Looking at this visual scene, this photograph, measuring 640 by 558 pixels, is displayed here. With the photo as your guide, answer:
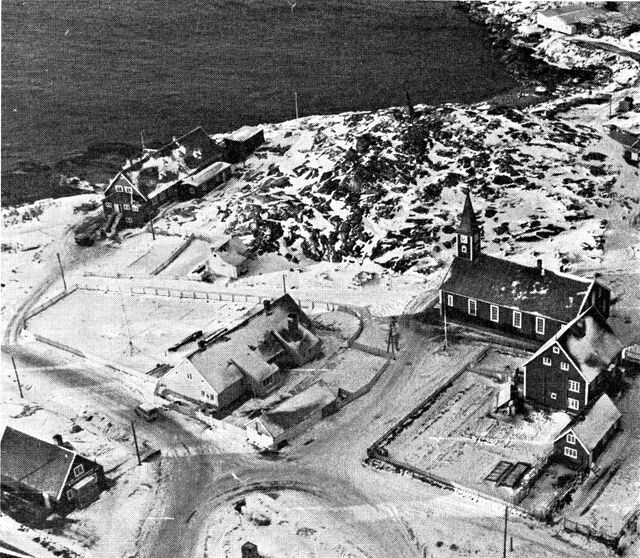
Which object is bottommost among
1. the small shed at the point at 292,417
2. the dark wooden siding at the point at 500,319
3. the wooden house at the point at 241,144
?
the small shed at the point at 292,417

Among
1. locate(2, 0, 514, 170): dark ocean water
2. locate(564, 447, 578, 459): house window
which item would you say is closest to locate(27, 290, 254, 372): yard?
locate(564, 447, 578, 459): house window

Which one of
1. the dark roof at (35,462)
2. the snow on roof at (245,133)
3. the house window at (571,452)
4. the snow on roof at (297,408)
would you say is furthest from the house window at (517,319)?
the snow on roof at (245,133)

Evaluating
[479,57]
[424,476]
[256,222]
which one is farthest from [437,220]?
[479,57]

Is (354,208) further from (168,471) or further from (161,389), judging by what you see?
(168,471)

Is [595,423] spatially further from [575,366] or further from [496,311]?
[496,311]

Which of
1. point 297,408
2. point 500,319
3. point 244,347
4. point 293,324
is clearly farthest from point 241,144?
point 297,408

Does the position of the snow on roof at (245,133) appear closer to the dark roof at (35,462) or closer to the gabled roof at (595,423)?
the dark roof at (35,462)
